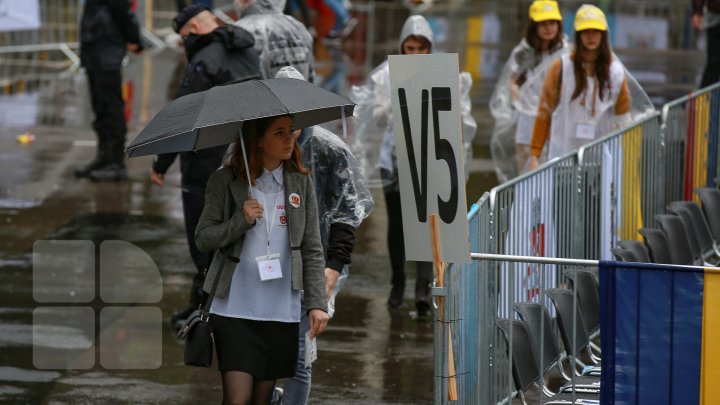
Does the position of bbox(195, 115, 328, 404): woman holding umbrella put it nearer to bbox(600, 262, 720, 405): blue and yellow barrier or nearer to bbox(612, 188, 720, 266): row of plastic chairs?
bbox(600, 262, 720, 405): blue and yellow barrier

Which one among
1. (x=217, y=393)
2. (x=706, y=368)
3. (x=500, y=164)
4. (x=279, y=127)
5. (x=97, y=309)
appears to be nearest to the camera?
(x=706, y=368)

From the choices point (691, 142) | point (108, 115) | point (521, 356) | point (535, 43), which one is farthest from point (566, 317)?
point (108, 115)

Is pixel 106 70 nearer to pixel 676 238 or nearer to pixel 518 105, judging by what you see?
pixel 518 105

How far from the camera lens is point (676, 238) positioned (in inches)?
325

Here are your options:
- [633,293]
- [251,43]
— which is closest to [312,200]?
[633,293]

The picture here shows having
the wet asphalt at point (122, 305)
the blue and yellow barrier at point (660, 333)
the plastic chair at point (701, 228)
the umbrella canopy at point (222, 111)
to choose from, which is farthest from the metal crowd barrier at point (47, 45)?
the blue and yellow barrier at point (660, 333)

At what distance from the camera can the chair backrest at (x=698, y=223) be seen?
8.74 m

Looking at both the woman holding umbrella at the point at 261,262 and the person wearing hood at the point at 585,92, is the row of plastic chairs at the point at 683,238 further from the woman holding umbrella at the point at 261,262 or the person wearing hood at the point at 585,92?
the woman holding umbrella at the point at 261,262

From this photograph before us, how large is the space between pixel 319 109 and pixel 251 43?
247 cm

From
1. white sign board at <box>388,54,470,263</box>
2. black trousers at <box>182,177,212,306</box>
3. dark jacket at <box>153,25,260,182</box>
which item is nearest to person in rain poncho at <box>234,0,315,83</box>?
dark jacket at <box>153,25,260,182</box>

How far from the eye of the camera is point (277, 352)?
18.6 feet

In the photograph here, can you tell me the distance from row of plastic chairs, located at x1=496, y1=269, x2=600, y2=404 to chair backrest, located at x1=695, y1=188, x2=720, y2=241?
2.33 meters

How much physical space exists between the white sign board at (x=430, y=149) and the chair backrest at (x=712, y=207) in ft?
12.5

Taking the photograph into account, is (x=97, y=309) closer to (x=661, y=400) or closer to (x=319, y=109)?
(x=319, y=109)
